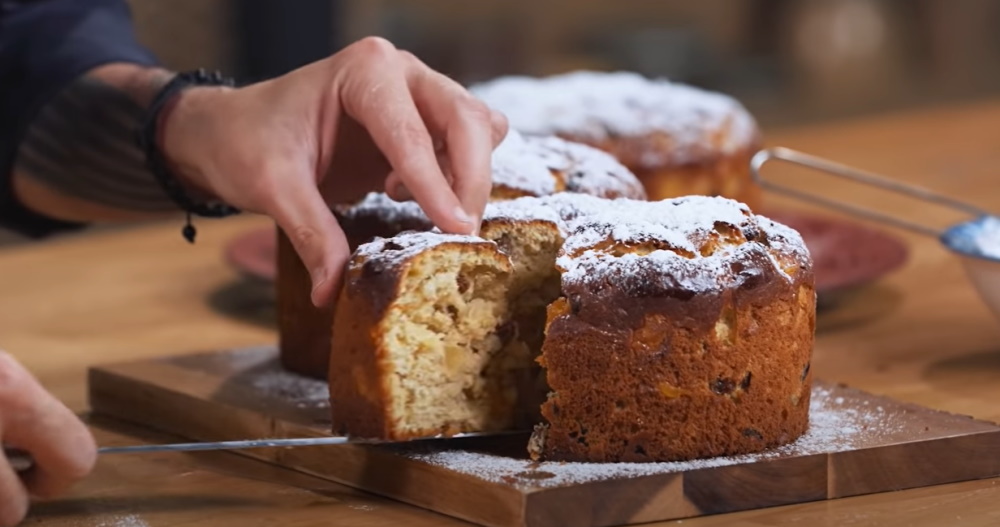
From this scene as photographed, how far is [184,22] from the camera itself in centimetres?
468

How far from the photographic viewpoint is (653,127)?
2645 millimetres

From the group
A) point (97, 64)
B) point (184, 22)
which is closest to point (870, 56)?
point (184, 22)

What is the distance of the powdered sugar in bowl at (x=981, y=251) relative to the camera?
6.12ft

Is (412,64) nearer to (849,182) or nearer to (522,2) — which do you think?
(849,182)

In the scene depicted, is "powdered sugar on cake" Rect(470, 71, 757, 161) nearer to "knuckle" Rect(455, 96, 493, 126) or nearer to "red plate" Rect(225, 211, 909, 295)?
"red plate" Rect(225, 211, 909, 295)

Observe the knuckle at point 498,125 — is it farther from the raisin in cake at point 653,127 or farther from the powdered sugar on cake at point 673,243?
the raisin in cake at point 653,127

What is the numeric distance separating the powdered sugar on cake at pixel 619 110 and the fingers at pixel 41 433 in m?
1.28

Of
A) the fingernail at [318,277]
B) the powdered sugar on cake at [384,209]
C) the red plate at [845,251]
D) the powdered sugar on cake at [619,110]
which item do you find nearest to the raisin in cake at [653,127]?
the powdered sugar on cake at [619,110]

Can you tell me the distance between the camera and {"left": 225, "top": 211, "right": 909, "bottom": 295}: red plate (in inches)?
89.6

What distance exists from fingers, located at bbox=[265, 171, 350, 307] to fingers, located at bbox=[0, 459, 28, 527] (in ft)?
1.17

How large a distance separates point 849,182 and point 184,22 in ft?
7.37

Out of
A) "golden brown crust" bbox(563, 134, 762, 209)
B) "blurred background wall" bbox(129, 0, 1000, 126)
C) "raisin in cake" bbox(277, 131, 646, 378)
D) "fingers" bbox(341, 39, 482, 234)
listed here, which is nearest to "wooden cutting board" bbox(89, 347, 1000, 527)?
"raisin in cake" bbox(277, 131, 646, 378)

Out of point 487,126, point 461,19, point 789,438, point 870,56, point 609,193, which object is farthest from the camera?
point 870,56

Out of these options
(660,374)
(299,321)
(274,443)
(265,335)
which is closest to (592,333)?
(660,374)
